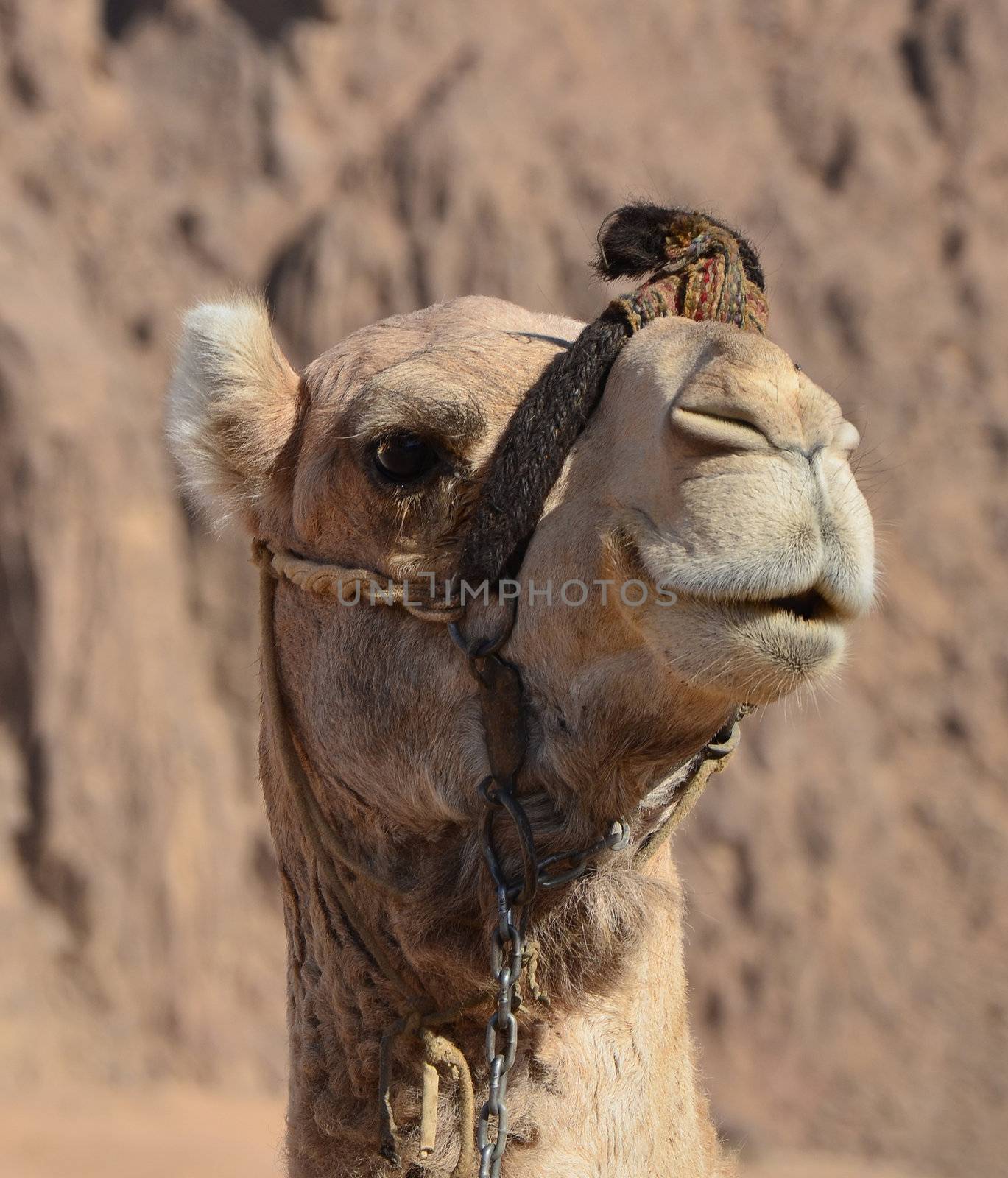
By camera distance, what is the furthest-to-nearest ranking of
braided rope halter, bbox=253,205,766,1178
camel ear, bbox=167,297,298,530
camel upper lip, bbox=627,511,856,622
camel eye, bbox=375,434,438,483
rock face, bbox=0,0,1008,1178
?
1. rock face, bbox=0,0,1008,1178
2. camel ear, bbox=167,297,298,530
3. camel eye, bbox=375,434,438,483
4. braided rope halter, bbox=253,205,766,1178
5. camel upper lip, bbox=627,511,856,622

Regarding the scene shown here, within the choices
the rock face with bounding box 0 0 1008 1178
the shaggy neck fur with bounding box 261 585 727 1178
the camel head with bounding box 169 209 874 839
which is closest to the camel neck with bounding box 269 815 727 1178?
the shaggy neck fur with bounding box 261 585 727 1178

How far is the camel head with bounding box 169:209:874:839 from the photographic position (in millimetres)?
1714

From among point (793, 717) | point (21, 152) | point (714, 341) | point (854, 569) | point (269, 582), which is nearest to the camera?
point (854, 569)

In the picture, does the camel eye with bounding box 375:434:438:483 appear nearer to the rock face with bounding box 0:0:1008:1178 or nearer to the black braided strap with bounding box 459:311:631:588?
the black braided strap with bounding box 459:311:631:588

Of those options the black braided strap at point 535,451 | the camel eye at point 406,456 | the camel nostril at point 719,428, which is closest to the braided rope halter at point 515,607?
the black braided strap at point 535,451

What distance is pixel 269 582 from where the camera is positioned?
2557 millimetres

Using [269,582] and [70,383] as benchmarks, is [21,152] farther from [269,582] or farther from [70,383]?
[269,582]

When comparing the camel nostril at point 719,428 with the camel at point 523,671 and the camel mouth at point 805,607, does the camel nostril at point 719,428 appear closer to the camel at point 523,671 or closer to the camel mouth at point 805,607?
the camel at point 523,671

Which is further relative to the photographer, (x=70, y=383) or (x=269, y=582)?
(x=70, y=383)

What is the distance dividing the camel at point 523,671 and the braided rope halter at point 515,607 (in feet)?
0.05

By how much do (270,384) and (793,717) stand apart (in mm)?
6695

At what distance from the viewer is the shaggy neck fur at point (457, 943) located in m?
2.03

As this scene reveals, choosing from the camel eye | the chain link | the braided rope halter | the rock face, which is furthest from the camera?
the rock face

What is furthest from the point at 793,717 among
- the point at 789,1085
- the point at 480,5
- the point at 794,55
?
the point at 480,5
